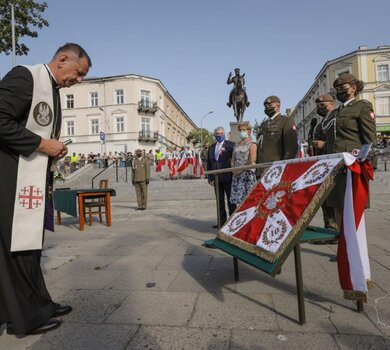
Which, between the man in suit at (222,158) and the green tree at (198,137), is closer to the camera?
the man in suit at (222,158)

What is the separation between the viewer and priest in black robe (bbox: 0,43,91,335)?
210 cm

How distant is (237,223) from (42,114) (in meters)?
1.72

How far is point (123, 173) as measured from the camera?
23672mm

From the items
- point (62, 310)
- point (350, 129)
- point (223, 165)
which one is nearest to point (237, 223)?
point (62, 310)

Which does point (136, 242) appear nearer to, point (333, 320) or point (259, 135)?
point (259, 135)

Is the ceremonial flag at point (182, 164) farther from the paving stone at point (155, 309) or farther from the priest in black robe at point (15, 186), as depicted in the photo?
the priest in black robe at point (15, 186)

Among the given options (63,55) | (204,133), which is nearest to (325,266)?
(63,55)

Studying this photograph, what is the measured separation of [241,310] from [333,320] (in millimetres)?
644

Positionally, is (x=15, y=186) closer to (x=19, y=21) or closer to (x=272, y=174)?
(x=272, y=174)

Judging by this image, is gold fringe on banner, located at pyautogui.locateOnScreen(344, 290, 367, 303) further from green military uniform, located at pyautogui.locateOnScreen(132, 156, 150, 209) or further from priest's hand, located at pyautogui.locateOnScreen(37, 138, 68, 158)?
green military uniform, located at pyautogui.locateOnScreen(132, 156, 150, 209)

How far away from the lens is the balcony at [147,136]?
4906 cm

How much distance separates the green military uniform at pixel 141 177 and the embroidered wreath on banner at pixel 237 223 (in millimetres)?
8028

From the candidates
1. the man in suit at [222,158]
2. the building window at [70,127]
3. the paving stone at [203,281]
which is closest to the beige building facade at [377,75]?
the building window at [70,127]

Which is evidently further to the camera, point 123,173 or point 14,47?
point 123,173
